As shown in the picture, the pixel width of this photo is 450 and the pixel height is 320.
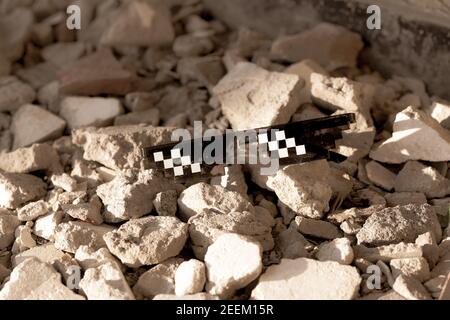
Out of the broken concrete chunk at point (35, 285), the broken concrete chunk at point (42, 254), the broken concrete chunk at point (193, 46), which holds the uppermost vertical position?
the broken concrete chunk at point (193, 46)

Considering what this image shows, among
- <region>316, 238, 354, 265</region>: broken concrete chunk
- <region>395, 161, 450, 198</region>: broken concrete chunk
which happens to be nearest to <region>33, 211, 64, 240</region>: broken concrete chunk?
<region>316, 238, 354, 265</region>: broken concrete chunk

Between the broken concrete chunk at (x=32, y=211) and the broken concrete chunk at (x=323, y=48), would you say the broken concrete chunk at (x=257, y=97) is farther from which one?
the broken concrete chunk at (x=32, y=211)

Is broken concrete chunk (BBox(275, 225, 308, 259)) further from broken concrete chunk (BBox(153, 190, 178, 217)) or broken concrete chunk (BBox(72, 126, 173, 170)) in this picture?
broken concrete chunk (BBox(72, 126, 173, 170))

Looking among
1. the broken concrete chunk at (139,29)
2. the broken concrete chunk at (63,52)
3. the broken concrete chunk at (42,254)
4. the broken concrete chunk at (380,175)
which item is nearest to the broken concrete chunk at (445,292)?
the broken concrete chunk at (380,175)

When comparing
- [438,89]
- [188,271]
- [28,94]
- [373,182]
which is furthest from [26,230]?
[438,89]

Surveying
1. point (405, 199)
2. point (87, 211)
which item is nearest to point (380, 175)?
point (405, 199)

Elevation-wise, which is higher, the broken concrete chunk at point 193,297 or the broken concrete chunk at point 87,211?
the broken concrete chunk at point 87,211
